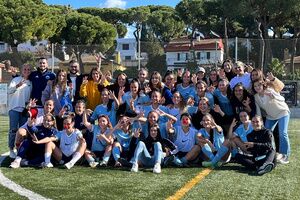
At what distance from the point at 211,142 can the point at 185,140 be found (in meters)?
0.41

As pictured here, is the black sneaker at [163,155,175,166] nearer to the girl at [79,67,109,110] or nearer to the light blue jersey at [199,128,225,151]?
the light blue jersey at [199,128,225,151]

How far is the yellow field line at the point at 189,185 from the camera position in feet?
18.7

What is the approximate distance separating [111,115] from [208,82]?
2.11 m

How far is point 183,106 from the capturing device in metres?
8.17

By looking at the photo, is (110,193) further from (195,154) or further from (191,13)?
(191,13)

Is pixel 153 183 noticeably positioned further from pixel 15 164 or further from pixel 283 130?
pixel 283 130

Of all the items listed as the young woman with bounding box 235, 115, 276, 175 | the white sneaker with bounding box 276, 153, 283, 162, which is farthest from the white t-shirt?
the white sneaker with bounding box 276, 153, 283, 162

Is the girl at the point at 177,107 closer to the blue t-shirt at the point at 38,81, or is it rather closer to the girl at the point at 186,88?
the girl at the point at 186,88

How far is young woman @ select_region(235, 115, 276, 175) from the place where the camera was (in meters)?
7.18

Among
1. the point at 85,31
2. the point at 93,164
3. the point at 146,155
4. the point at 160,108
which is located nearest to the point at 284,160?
the point at 160,108

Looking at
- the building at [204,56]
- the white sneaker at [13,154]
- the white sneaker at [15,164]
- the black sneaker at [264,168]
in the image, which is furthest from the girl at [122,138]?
the building at [204,56]

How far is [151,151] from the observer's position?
7.51 metres

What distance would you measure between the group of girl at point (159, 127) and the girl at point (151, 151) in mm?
10

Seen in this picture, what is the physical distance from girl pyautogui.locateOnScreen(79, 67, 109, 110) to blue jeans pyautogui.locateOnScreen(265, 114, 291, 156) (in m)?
2.93
